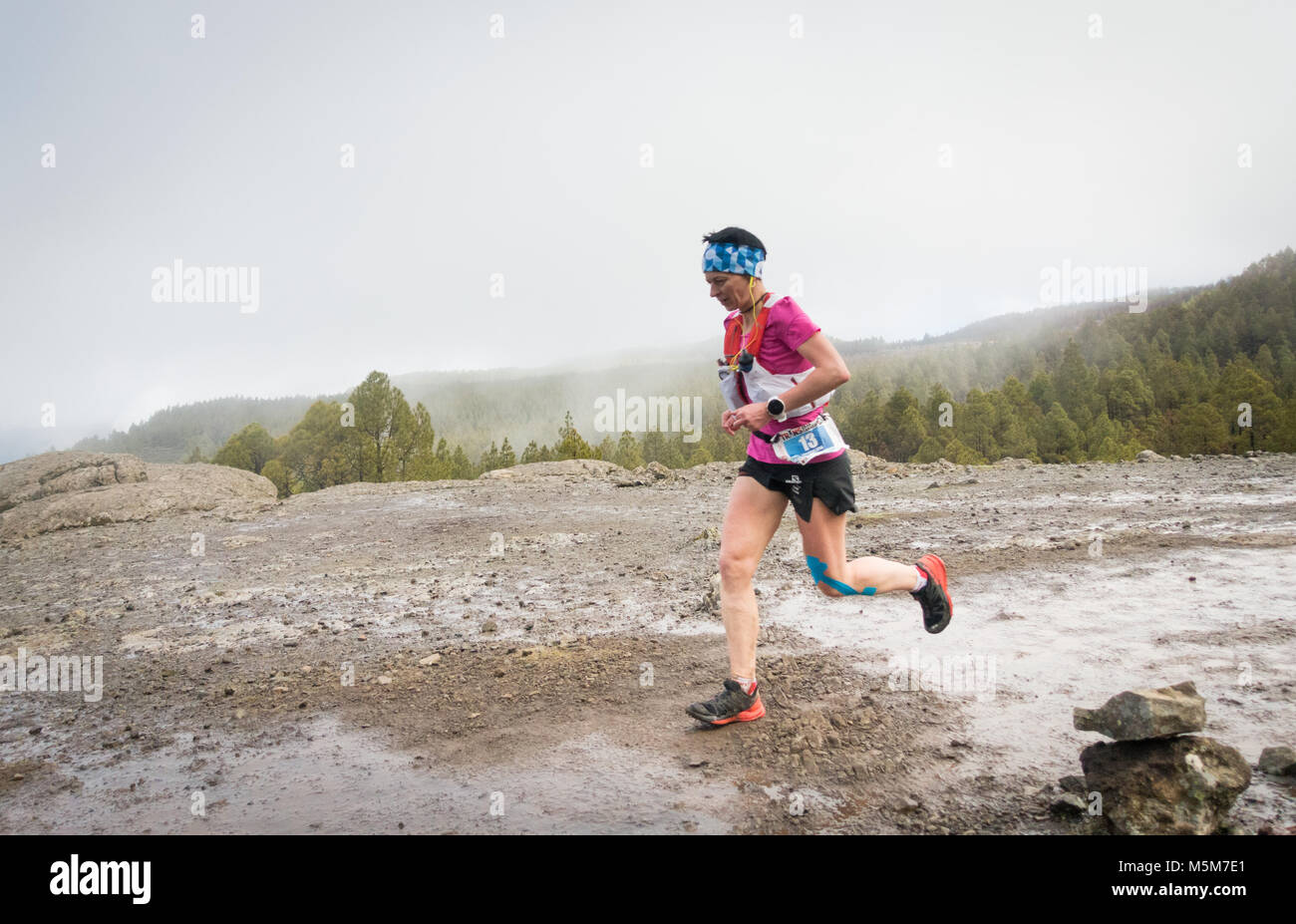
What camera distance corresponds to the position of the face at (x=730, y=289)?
4.00 m

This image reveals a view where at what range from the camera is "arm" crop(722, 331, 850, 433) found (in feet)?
12.4

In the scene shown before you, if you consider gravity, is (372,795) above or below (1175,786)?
below

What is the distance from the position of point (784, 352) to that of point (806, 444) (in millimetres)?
481

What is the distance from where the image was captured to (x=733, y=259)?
399 cm

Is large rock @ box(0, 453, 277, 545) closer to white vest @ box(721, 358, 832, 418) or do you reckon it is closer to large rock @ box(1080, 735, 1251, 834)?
white vest @ box(721, 358, 832, 418)

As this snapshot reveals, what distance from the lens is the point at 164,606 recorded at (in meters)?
8.09

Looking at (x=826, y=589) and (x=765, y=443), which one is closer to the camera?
(x=765, y=443)

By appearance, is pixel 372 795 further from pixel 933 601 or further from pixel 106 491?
pixel 106 491

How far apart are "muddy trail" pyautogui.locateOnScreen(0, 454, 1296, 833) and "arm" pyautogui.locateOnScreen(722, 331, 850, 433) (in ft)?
5.33

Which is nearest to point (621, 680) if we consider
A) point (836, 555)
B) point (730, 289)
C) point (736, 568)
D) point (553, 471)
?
point (736, 568)

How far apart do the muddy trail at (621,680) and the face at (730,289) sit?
223cm
